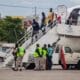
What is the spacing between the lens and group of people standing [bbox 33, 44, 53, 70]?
88.5 feet

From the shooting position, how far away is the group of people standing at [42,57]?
26984mm

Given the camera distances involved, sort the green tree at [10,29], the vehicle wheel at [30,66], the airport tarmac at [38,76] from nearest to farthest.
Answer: the airport tarmac at [38,76] → the vehicle wheel at [30,66] → the green tree at [10,29]

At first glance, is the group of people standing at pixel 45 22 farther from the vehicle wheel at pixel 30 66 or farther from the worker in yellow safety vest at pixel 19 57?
the worker in yellow safety vest at pixel 19 57

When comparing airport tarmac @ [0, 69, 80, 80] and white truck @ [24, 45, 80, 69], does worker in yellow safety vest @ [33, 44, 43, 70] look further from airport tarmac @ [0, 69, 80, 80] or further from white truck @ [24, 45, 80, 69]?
airport tarmac @ [0, 69, 80, 80]

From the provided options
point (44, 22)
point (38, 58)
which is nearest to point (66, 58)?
point (38, 58)

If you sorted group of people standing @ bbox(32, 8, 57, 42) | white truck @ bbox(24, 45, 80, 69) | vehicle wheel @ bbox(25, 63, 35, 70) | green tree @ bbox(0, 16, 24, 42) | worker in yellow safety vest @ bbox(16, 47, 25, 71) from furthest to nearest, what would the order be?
green tree @ bbox(0, 16, 24, 42)
group of people standing @ bbox(32, 8, 57, 42)
vehicle wheel @ bbox(25, 63, 35, 70)
white truck @ bbox(24, 45, 80, 69)
worker in yellow safety vest @ bbox(16, 47, 25, 71)

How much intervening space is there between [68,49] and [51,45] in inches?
59.8

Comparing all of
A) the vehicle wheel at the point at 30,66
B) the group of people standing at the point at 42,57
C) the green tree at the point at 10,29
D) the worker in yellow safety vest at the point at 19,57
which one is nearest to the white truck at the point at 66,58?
the vehicle wheel at the point at 30,66

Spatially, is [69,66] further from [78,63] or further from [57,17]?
[57,17]

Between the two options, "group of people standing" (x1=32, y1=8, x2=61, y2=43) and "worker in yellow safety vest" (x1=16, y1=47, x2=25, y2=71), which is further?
"group of people standing" (x1=32, y1=8, x2=61, y2=43)

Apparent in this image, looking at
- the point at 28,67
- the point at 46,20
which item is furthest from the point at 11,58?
the point at 46,20

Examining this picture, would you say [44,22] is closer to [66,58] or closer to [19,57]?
[66,58]

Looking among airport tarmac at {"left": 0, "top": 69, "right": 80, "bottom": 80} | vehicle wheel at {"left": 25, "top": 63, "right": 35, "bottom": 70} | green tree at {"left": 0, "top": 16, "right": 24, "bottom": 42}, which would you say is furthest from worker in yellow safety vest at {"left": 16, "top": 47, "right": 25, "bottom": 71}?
green tree at {"left": 0, "top": 16, "right": 24, "bottom": 42}

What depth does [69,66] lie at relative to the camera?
28.9 metres
